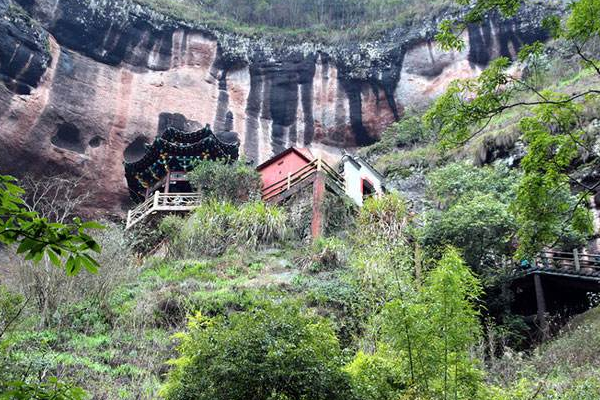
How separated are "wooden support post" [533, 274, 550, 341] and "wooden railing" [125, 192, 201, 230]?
31.6ft

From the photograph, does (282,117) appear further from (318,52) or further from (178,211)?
(178,211)

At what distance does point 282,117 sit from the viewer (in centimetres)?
3362

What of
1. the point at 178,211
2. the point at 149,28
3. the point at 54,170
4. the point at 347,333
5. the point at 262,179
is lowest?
the point at 347,333

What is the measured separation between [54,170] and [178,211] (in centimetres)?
911

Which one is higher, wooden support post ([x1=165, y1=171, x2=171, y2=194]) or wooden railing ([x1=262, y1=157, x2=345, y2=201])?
wooden support post ([x1=165, y1=171, x2=171, y2=194])

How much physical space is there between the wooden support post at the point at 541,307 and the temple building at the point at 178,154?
10.4m

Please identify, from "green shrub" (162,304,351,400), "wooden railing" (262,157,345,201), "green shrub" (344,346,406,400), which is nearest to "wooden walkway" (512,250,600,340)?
"wooden railing" (262,157,345,201)

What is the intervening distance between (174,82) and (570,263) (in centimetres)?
2103

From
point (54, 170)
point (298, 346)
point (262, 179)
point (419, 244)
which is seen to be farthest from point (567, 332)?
point (54, 170)

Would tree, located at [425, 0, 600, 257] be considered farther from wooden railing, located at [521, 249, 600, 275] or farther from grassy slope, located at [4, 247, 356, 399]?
wooden railing, located at [521, 249, 600, 275]

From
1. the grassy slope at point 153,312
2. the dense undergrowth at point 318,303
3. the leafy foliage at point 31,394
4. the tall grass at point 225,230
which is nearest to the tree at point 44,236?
the dense undergrowth at point 318,303

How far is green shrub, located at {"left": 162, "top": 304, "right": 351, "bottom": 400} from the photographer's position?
19.6 feet

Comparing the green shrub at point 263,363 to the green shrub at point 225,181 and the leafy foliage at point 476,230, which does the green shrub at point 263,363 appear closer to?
the leafy foliage at point 476,230

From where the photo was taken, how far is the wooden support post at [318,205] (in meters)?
18.2
